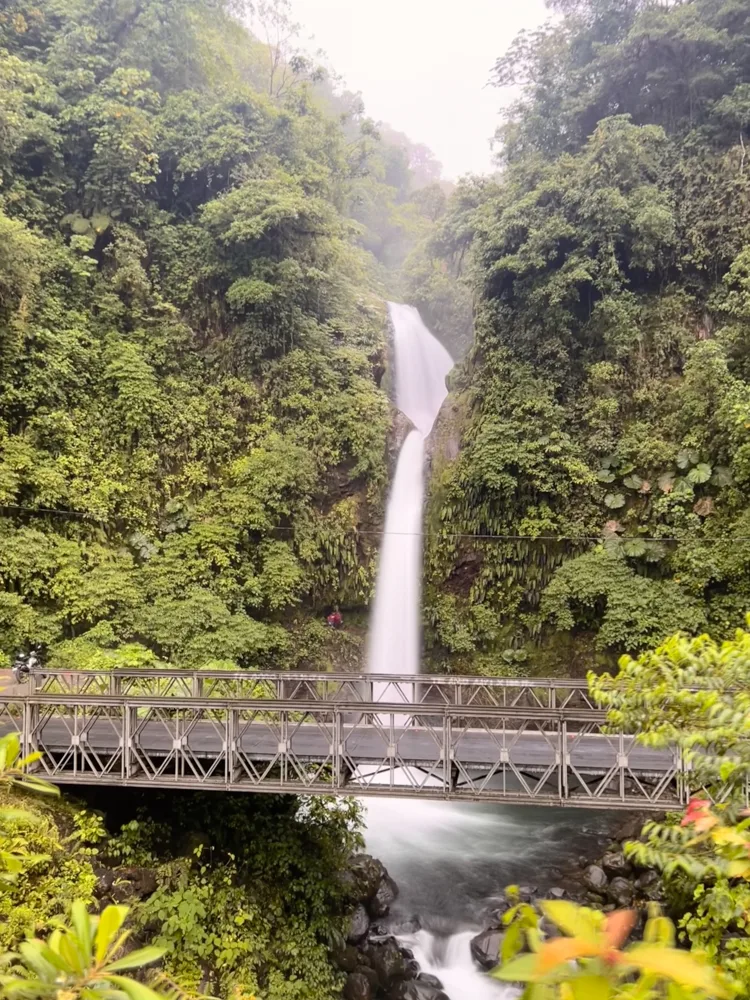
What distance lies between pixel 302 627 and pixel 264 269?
10.6m

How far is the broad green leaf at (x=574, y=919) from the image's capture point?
112 centimetres

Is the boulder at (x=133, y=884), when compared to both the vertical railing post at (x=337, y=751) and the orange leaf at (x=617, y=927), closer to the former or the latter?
the vertical railing post at (x=337, y=751)

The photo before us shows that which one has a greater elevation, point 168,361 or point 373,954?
point 168,361

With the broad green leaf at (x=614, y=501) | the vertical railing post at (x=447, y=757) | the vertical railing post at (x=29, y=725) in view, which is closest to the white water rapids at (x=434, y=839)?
the vertical railing post at (x=447, y=757)

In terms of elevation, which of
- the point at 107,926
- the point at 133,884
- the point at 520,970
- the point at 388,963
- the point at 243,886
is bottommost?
the point at 388,963

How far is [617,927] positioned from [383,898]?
11.4 m

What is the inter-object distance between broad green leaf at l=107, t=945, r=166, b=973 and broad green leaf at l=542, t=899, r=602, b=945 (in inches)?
34.1

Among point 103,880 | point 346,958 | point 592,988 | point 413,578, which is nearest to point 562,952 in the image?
point 592,988

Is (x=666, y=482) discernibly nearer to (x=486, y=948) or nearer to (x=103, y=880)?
(x=486, y=948)

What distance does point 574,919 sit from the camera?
1.16m

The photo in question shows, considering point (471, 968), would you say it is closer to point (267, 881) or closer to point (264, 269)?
point (267, 881)

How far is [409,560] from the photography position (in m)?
18.5

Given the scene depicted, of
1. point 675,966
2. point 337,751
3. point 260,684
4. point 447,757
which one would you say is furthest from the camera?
point 260,684

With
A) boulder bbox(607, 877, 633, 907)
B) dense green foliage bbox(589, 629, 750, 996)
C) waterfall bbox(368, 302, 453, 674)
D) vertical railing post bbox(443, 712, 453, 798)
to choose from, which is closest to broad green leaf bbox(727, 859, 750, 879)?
dense green foliage bbox(589, 629, 750, 996)
